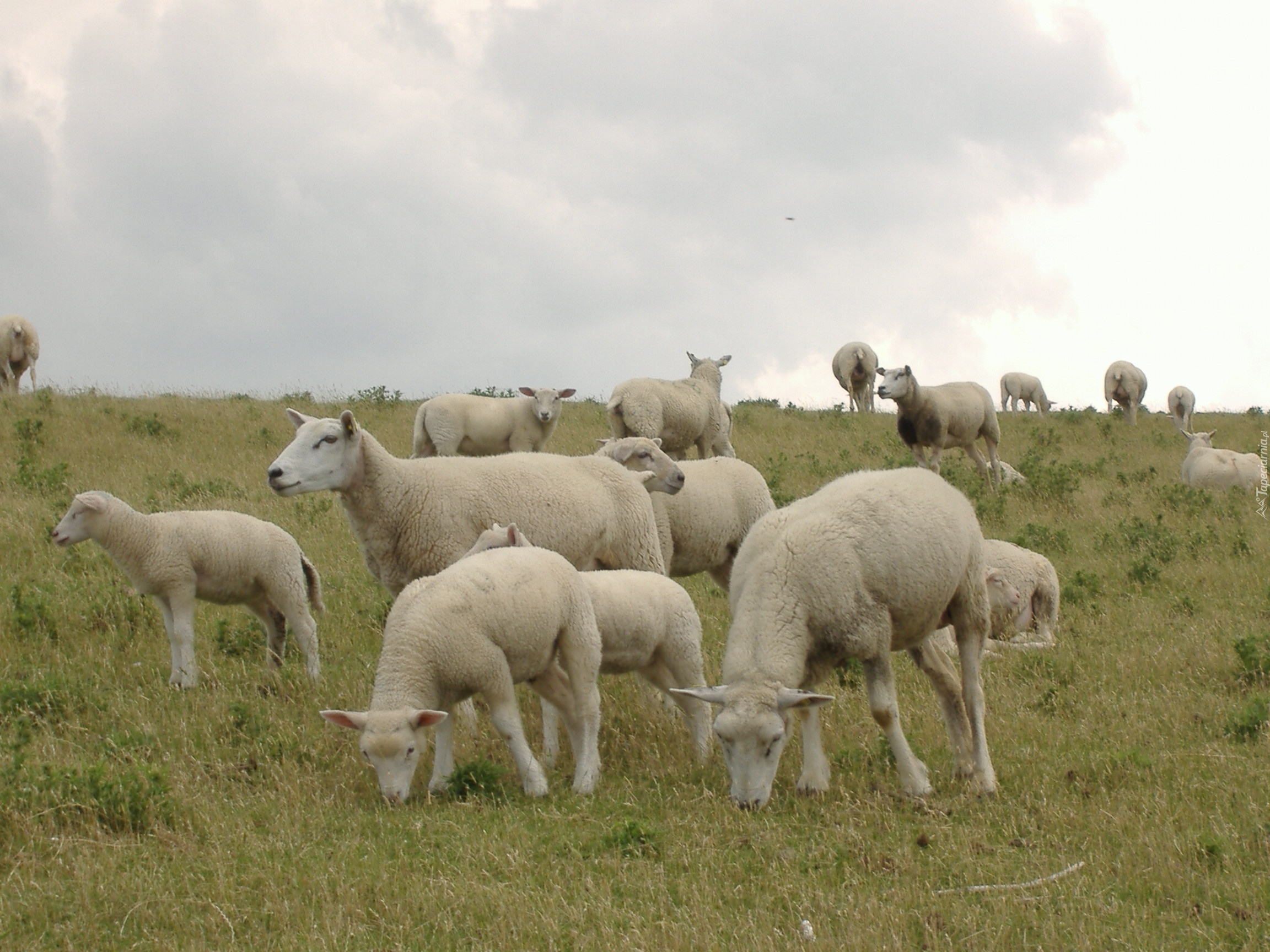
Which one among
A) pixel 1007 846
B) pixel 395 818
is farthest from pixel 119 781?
pixel 1007 846

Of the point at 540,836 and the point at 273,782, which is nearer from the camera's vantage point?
the point at 540,836

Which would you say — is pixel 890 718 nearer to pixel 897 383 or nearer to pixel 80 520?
pixel 80 520

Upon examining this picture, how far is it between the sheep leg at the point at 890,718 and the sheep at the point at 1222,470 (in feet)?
43.1

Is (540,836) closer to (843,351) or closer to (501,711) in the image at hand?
(501,711)

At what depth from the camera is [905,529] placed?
5.81m

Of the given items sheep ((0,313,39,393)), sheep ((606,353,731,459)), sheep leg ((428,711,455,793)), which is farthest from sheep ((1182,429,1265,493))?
sheep ((0,313,39,393))

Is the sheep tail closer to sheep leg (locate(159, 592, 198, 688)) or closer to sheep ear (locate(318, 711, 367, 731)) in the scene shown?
sheep leg (locate(159, 592, 198, 688))

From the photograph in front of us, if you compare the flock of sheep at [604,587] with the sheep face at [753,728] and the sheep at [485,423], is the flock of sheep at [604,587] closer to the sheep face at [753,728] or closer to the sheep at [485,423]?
the sheep face at [753,728]

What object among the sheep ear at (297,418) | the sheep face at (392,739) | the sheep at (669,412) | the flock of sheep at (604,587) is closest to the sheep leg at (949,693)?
the flock of sheep at (604,587)

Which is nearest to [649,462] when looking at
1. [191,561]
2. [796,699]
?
[191,561]

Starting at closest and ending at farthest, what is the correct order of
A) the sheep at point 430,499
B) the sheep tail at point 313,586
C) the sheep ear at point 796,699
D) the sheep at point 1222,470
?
the sheep ear at point 796,699 < the sheep at point 430,499 < the sheep tail at point 313,586 < the sheep at point 1222,470

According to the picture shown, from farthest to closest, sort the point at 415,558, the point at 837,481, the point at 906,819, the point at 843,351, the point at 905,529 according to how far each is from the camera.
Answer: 1. the point at 843,351
2. the point at 415,558
3. the point at 837,481
4. the point at 905,529
5. the point at 906,819

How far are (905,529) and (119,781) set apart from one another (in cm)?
396

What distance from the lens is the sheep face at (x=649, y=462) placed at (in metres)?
8.85
